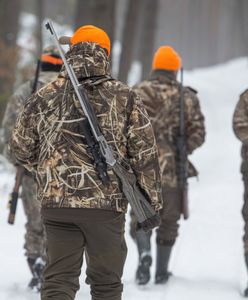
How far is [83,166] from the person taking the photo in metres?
4.38

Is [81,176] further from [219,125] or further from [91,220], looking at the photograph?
[219,125]

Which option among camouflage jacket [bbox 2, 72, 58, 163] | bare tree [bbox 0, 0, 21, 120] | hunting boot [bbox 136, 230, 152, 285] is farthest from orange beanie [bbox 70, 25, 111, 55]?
bare tree [bbox 0, 0, 21, 120]

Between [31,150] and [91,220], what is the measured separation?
2.10 ft

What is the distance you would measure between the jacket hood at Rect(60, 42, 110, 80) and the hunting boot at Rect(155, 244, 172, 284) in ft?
9.49

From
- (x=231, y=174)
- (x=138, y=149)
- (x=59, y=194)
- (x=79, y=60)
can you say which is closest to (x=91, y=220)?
(x=59, y=194)

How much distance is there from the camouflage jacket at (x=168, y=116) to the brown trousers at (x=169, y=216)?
3.5 inches

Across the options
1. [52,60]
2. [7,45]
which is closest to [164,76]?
[52,60]

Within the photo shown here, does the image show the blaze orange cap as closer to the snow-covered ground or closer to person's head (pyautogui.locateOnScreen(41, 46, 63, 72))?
person's head (pyautogui.locateOnScreen(41, 46, 63, 72))

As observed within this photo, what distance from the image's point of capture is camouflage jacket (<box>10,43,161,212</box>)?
4375 mm

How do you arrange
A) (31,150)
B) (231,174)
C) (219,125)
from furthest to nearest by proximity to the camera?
1. (219,125)
2. (231,174)
3. (31,150)

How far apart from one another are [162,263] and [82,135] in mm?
2906

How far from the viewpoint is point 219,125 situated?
77.2ft

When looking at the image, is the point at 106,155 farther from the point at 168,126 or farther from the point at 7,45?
the point at 7,45

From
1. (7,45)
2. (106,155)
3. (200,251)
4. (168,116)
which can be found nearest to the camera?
(106,155)
